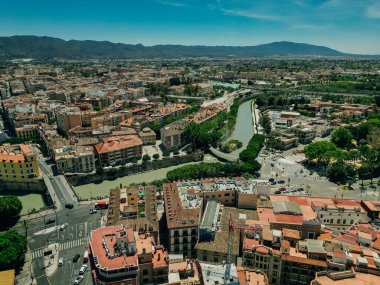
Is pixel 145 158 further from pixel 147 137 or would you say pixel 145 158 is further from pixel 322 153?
pixel 322 153

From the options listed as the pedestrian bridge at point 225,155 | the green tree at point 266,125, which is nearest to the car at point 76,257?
the pedestrian bridge at point 225,155

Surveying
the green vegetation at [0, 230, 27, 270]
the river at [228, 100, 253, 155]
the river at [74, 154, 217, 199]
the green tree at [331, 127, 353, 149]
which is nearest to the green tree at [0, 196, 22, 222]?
the green vegetation at [0, 230, 27, 270]

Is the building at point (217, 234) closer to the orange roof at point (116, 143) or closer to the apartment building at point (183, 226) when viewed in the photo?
the apartment building at point (183, 226)

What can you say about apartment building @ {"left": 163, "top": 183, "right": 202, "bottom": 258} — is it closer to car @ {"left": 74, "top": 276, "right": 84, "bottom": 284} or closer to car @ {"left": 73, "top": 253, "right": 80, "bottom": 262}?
car @ {"left": 74, "top": 276, "right": 84, "bottom": 284}

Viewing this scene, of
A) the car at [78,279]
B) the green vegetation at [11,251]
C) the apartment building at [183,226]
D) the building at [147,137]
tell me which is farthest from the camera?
the building at [147,137]

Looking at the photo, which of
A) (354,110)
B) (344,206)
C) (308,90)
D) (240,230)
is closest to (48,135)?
(240,230)
